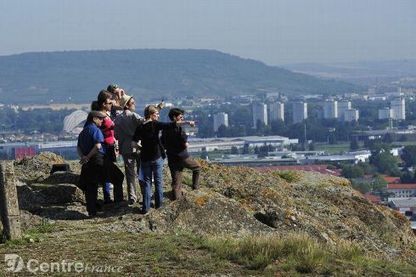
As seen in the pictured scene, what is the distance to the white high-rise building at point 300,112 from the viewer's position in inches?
6345

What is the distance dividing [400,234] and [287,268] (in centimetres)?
512

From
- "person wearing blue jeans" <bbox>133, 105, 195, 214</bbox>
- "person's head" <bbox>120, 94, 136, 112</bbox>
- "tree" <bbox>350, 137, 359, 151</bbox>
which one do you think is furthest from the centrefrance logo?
"tree" <bbox>350, 137, 359, 151</bbox>

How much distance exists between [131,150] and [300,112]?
152 meters

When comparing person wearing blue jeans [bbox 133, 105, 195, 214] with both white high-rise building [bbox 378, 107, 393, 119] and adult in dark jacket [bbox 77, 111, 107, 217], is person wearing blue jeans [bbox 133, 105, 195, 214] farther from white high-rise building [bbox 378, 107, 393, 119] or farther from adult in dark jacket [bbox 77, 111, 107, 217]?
white high-rise building [bbox 378, 107, 393, 119]

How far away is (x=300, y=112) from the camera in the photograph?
538 feet

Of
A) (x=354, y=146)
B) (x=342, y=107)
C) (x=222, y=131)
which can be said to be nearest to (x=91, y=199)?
(x=354, y=146)

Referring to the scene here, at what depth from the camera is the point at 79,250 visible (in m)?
9.99

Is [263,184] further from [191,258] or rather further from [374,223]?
[191,258]

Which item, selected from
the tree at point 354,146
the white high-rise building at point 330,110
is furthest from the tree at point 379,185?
the white high-rise building at point 330,110

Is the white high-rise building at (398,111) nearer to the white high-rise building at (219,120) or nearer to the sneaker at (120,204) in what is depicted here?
the white high-rise building at (219,120)

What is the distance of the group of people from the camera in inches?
488

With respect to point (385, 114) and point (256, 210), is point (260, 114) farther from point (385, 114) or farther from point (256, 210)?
point (256, 210)

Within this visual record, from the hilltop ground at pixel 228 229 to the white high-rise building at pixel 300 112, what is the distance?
5718 inches

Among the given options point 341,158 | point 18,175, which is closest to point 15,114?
point 341,158
